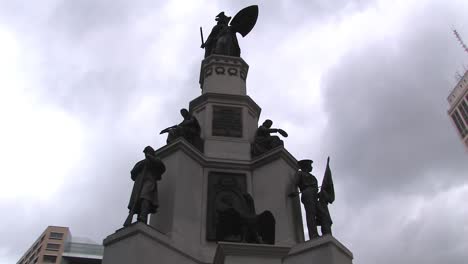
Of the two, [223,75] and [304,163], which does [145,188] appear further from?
A: [223,75]

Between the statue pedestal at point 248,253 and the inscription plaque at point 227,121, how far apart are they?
5.53 meters

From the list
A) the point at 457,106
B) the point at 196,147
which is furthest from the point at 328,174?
the point at 457,106

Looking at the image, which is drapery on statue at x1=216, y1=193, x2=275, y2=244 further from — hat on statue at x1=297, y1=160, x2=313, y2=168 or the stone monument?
hat on statue at x1=297, y1=160, x2=313, y2=168

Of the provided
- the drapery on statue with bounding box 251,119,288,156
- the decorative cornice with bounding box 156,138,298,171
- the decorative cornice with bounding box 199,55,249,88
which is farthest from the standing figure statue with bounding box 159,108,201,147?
the decorative cornice with bounding box 199,55,249,88

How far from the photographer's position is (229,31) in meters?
17.5

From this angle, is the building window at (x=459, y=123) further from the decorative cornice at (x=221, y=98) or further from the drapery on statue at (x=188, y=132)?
the drapery on statue at (x=188, y=132)

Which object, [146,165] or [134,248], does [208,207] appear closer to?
[146,165]

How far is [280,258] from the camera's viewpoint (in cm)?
820

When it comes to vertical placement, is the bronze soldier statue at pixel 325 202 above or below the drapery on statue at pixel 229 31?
below

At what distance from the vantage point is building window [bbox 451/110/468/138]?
113688 mm

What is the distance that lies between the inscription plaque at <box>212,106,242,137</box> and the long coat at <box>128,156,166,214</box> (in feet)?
10.7

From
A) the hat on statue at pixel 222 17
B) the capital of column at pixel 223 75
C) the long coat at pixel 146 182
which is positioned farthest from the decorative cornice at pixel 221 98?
the hat on statue at pixel 222 17

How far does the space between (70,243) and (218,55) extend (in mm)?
80236

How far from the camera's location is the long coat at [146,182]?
9.73m
